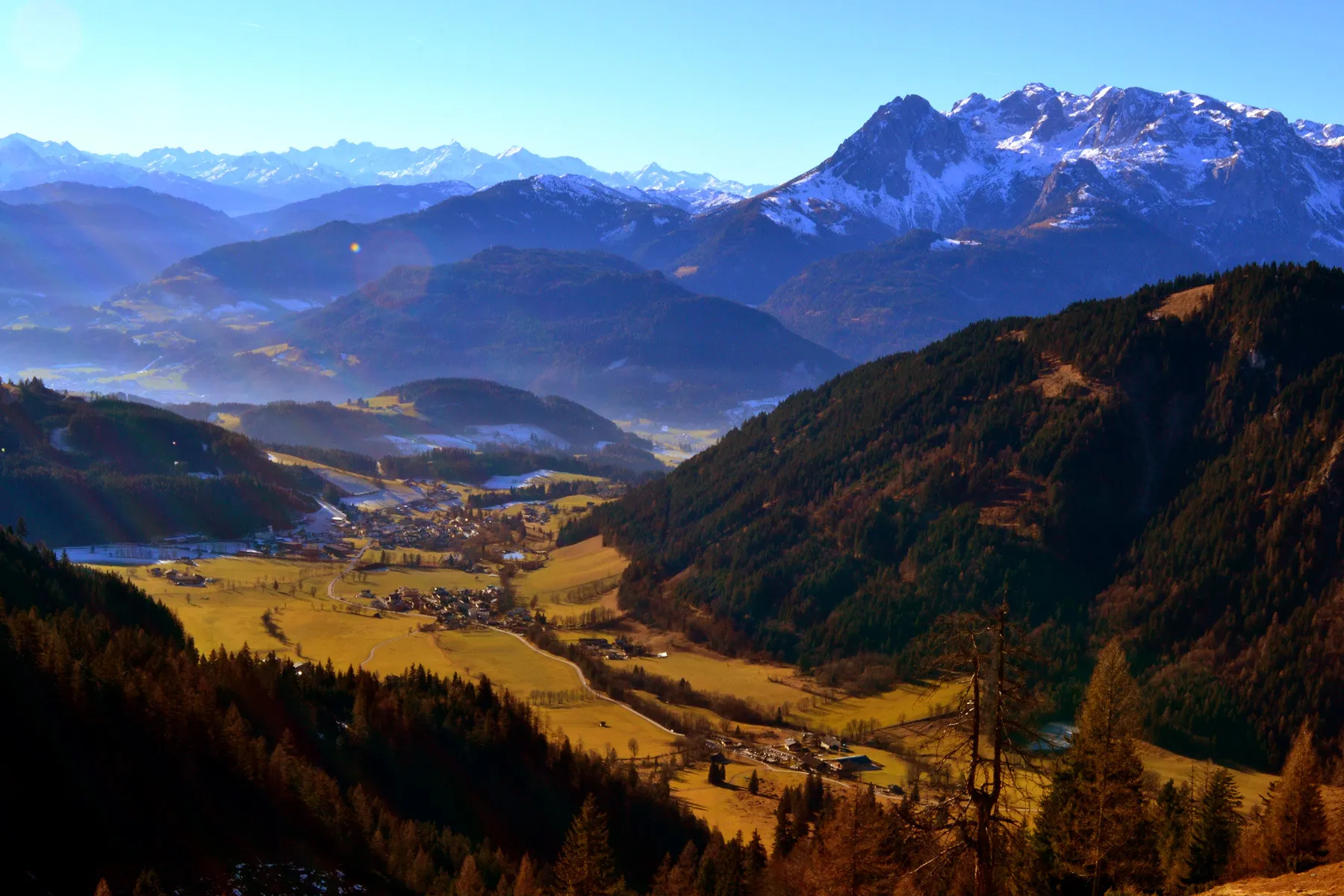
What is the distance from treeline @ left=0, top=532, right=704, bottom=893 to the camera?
50.8 m

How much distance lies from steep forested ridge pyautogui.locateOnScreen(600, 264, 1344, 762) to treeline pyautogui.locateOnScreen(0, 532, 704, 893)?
1758 inches

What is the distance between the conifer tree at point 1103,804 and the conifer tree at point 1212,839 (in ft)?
5.91

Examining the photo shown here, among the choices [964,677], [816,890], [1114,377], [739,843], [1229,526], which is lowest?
[739,843]

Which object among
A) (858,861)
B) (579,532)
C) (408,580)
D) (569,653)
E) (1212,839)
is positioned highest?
(579,532)

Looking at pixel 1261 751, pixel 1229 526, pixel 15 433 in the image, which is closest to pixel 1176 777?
pixel 1261 751

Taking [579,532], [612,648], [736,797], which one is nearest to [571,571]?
[579,532]

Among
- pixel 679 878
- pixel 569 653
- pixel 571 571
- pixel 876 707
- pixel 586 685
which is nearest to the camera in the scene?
pixel 679 878

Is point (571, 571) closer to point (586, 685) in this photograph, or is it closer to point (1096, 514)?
point (586, 685)

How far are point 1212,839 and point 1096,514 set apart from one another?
8042 centimetres

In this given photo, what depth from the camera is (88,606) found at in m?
102

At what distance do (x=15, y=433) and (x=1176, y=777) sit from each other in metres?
191

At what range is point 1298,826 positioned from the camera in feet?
168

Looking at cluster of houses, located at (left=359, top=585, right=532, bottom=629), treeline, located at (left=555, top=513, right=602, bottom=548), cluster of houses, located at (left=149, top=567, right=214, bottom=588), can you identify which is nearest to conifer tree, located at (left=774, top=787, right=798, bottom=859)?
cluster of houses, located at (left=359, top=585, right=532, bottom=629)

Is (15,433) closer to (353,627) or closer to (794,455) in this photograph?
(353,627)
